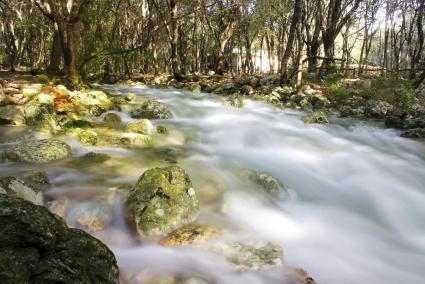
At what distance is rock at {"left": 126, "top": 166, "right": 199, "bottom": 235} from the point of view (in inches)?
188

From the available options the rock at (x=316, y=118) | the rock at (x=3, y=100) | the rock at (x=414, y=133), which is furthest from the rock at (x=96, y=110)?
the rock at (x=414, y=133)

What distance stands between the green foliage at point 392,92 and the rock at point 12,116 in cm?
1119

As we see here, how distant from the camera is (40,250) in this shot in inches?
111

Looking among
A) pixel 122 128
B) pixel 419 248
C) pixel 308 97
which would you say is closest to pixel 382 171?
pixel 419 248

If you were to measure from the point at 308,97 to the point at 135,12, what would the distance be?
66.1ft

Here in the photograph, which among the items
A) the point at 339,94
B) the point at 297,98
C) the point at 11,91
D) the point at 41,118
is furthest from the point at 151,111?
the point at 339,94

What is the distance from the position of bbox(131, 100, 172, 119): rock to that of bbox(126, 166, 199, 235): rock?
574cm

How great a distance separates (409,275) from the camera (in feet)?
15.5

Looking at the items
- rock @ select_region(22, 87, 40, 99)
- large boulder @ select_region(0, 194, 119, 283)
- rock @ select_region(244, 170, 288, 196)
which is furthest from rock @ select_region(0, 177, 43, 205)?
rock @ select_region(22, 87, 40, 99)

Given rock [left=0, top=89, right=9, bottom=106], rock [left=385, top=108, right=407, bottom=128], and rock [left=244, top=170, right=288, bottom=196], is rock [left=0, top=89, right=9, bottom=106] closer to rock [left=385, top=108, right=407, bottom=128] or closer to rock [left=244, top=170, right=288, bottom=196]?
rock [left=244, top=170, right=288, bottom=196]

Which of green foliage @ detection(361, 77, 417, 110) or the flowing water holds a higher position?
green foliage @ detection(361, 77, 417, 110)

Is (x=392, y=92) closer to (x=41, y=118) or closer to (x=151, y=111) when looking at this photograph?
(x=151, y=111)

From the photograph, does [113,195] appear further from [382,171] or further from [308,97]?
[308,97]

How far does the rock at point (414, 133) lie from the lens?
1074 centimetres
